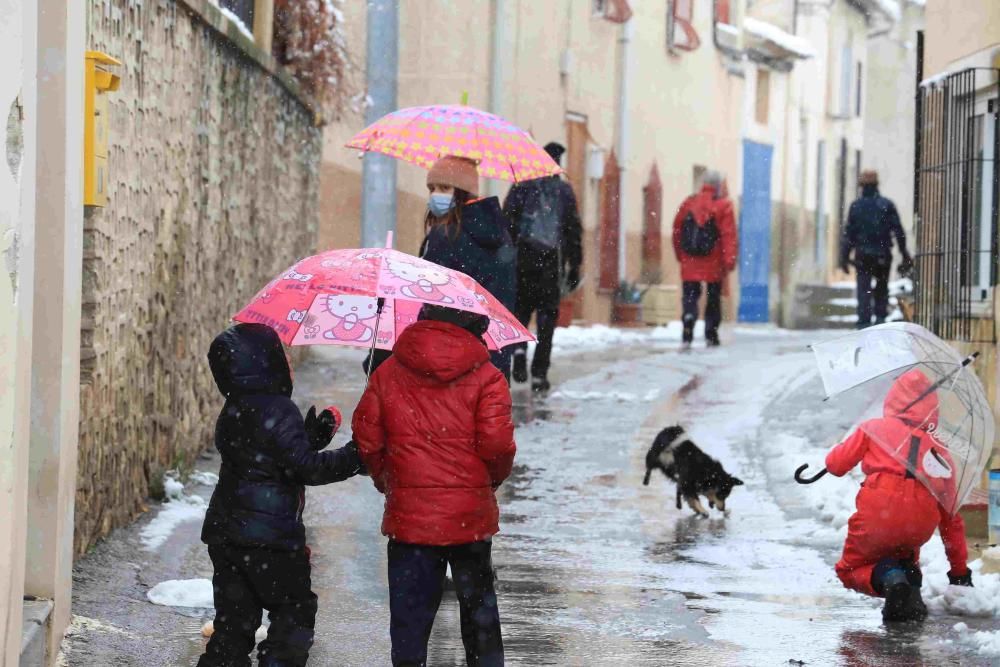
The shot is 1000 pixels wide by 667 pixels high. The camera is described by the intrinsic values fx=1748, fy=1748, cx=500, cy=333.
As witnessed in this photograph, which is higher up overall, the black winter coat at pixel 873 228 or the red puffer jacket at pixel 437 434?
the black winter coat at pixel 873 228

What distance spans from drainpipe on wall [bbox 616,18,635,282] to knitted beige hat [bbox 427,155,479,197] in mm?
17420

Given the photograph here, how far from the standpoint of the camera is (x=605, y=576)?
729 cm

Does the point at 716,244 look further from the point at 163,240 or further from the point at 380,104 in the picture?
the point at 163,240

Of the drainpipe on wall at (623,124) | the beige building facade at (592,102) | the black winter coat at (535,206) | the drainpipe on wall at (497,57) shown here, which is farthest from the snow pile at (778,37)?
the black winter coat at (535,206)

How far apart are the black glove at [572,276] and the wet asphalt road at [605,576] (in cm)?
150

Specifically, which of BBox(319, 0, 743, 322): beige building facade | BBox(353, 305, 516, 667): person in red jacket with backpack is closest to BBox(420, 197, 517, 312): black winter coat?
BBox(353, 305, 516, 667): person in red jacket with backpack

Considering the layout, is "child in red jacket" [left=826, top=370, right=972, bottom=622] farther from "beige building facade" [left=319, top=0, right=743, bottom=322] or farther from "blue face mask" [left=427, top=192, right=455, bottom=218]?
"beige building facade" [left=319, top=0, right=743, bottom=322]

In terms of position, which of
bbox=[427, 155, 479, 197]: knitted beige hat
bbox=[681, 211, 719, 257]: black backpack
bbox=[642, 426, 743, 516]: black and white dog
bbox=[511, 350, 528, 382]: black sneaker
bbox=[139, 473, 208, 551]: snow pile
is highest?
bbox=[681, 211, 719, 257]: black backpack

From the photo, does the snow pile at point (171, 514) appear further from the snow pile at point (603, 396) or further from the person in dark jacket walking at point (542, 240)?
the snow pile at point (603, 396)

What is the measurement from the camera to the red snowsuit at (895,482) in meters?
6.69

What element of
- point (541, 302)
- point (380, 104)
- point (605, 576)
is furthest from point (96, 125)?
point (380, 104)

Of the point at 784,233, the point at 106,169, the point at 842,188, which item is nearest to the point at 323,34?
the point at 106,169

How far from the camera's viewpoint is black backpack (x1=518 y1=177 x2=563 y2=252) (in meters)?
12.8

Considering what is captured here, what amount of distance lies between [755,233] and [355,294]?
25734 millimetres
